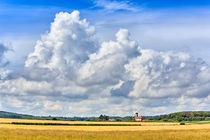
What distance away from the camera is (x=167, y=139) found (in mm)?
35281

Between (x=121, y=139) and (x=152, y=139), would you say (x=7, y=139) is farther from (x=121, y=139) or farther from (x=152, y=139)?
(x=152, y=139)

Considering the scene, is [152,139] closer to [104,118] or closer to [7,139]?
[7,139]

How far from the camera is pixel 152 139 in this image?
33.6 m

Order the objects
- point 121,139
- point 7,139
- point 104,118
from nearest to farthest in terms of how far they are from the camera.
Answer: point 7,139 < point 121,139 < point 104,118

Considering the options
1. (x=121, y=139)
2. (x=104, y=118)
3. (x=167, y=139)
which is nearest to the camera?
(x=121, y=139)

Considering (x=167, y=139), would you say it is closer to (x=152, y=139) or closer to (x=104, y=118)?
(x=152, y=139)

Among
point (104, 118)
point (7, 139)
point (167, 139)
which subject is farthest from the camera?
point (104, 118)

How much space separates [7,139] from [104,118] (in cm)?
15794

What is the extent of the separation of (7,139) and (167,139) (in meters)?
17.4

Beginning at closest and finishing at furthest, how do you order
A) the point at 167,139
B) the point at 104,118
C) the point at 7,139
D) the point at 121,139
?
the point at 7,139, the point at 121,139, the point at 167,139, the point at 104,118

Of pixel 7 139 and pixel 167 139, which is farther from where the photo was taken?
pixel 167 139

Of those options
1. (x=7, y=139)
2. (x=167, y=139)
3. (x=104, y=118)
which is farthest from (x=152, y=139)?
(x=104, y=118)

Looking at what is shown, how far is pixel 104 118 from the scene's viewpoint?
607 feet

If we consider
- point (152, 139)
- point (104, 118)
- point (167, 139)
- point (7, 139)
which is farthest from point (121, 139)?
point (104, 118)
